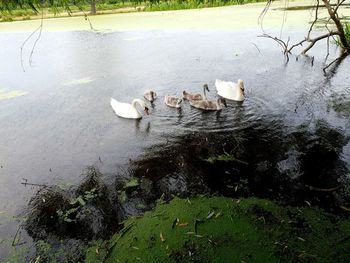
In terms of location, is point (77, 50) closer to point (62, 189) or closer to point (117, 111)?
point (117, 111)

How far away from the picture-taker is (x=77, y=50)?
12.9 metres

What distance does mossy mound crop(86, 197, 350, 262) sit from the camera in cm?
308

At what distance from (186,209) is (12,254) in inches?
72.1

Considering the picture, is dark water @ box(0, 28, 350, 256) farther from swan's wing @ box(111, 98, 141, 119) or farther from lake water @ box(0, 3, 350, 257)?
swan's wing @ box(111, 98, 141, 119)

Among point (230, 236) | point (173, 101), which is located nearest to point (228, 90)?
point (173, 101)

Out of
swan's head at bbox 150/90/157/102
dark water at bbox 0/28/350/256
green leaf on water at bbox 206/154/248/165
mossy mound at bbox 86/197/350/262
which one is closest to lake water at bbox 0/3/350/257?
dark water at bbox 0/28/350/256

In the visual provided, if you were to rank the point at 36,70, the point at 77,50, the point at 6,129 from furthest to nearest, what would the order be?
the point at 77,50
the point at 36,70
the point at 6,129

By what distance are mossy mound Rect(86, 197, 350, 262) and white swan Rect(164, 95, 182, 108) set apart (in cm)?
295

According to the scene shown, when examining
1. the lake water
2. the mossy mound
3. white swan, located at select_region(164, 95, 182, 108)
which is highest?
the mossy mound

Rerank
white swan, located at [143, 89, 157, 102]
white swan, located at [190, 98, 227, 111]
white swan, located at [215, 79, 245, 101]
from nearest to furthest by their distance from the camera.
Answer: white swan, located at [190, 98, 227, 111]
white swan, located at [215, 79, 245, 101]
white swan, located at [143, 89, 157, 102]

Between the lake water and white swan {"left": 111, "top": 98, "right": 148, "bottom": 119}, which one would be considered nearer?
the lake water

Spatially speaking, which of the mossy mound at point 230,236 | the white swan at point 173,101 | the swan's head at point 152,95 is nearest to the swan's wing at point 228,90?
the white swan at point 173,101

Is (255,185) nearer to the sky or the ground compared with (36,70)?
nearer to the sky

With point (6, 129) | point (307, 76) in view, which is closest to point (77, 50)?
point (6, 129)
